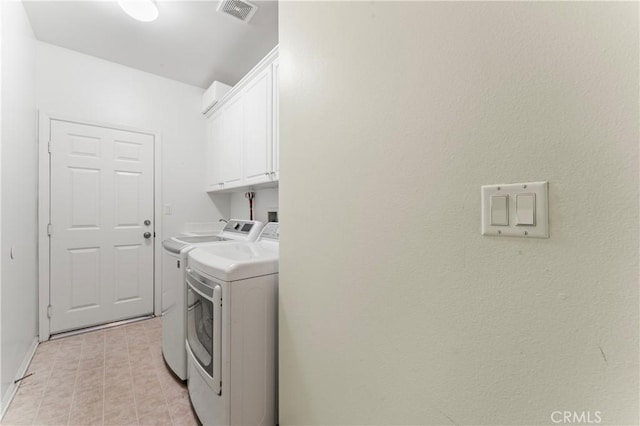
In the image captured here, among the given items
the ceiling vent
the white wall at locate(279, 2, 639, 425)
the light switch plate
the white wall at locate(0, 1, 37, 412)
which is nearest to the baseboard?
the white wall at locate(0, 1, 37, 412)

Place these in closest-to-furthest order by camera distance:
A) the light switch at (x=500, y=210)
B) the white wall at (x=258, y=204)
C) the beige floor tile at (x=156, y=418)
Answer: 1. the light switch at (x=500, y=210)
2. the beige floor tile at (x=156, y=418)
3. the white wall at (x=258, y=204)

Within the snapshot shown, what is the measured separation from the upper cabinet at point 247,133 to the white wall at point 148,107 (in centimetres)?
28

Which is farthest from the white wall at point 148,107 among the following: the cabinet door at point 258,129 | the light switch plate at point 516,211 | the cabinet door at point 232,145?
the light switch plate at point 516,211

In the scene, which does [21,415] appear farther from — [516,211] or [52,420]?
[516,211]

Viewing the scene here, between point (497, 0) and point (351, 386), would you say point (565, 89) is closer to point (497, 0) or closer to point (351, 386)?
point (497, 0)

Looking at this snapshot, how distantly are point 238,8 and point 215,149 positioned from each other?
1.42 meters

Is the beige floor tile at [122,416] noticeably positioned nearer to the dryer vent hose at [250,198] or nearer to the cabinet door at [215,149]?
the dryer vent hose at [250,198]

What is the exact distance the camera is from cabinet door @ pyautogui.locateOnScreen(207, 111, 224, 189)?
284 centimetres

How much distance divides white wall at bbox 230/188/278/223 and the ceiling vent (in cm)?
140

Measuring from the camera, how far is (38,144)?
2312 mm

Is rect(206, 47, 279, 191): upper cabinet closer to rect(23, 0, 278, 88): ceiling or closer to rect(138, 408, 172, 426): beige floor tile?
rect(23, 0, 278, 88): ceiling

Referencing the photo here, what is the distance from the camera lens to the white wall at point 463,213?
499 millimetres

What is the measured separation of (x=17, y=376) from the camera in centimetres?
174

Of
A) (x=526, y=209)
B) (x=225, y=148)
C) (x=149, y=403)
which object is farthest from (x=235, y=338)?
(x=225, y=148)
